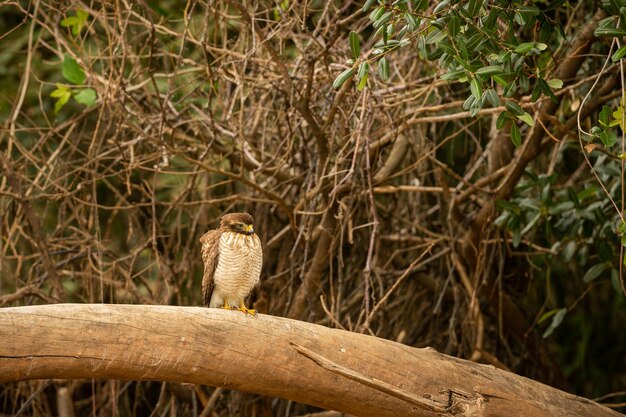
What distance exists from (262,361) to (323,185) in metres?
1.33

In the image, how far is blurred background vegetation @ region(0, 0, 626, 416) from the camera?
3592 mm

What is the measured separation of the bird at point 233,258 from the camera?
323cm

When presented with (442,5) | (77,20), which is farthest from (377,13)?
(77,20)

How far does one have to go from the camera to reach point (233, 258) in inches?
127

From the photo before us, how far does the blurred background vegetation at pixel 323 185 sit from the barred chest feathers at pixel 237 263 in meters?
0.31

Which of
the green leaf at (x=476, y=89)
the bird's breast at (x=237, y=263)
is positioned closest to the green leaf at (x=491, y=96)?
the green leaf at (x=476, y=89)

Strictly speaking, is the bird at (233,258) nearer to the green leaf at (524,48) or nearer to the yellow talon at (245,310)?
the yellow talon at (245,310)

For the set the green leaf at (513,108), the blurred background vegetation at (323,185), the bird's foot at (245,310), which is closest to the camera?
the green leaf at (513,108)

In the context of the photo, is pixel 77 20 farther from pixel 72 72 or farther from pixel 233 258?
pixel 233 258

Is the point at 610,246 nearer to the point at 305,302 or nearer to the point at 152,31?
the point at 305,302

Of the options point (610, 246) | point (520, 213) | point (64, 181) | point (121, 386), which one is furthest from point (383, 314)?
point (64, 181)

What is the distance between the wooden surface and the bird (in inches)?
24.5

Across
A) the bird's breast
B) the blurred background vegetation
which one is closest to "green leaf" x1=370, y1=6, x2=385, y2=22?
the blurred background vegetation

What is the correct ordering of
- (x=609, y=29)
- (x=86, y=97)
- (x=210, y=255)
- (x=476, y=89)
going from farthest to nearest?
(x=86, y=97)
(x=210, y=255)
(x=609, y=29)
(x=476, y=89)
